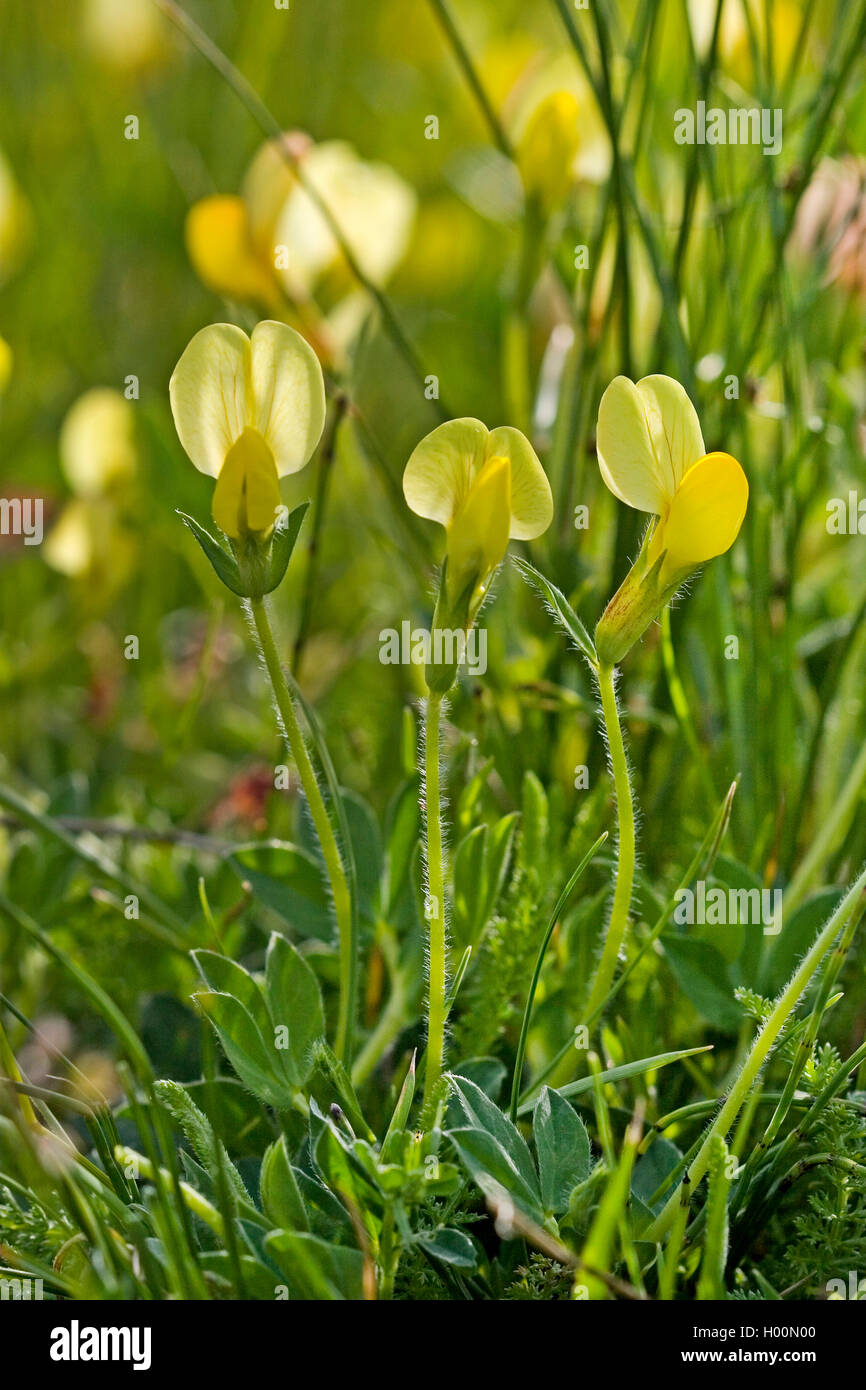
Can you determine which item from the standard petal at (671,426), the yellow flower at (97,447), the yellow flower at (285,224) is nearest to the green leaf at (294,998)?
the standard petal at (671,426)

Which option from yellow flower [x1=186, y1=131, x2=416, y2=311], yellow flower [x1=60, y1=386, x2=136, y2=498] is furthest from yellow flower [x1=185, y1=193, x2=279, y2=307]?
yellow flower [x1=60, y1=386, x2=136, y2=498]

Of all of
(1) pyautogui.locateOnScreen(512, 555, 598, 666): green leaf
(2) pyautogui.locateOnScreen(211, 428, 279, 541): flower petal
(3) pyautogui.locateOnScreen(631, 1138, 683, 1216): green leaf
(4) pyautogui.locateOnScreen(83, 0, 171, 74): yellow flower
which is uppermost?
(4) pyautogui.locateOnScreen(83, 0, 171, 74): yellow flower

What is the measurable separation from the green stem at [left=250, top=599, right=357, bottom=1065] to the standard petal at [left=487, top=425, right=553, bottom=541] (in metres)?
0.14

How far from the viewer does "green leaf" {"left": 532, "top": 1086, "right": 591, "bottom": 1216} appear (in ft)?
1.95

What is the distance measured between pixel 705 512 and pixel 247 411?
24 cm

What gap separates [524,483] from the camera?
1.97 ft

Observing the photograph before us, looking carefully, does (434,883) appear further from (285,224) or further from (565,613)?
(285,224)

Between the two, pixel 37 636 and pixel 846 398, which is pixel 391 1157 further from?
pixel 37 636

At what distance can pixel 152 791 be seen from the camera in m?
1.06

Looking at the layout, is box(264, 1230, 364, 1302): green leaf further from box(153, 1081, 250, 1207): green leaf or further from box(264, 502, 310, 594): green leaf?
box(264, 502, 310, 594): green leaf

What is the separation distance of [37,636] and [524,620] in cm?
53

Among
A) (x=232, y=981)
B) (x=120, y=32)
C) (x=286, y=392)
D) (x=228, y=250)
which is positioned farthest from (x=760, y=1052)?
(x=120, y=32)

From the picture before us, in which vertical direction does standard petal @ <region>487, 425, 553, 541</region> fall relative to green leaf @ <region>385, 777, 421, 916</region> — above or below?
above

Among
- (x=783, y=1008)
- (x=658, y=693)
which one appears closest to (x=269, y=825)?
(x=658, y=693)
